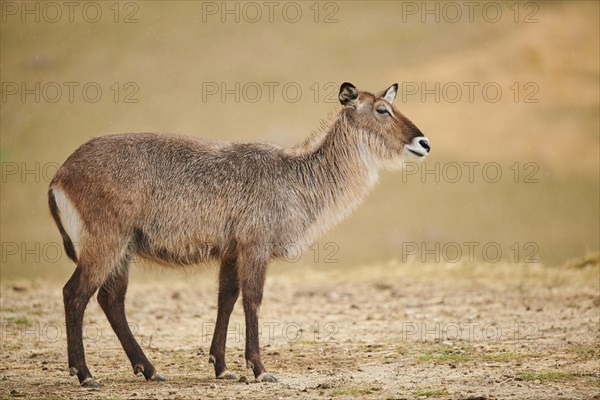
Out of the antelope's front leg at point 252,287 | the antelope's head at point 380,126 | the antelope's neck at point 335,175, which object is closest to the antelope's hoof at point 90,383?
the antelope's front leg at point 252,287

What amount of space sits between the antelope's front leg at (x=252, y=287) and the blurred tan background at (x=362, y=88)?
13754 millimetres

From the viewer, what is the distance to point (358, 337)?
35.7 feet

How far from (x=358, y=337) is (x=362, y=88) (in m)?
17.7

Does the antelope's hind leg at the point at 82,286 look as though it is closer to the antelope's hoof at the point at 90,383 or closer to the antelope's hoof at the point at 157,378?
the antelope's hoof at the point at 90,383

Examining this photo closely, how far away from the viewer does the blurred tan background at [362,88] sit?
24359 millimetres

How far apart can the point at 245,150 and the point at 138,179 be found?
1.22 metres

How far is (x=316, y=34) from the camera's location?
32438 mm

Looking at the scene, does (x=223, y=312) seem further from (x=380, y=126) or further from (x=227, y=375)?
(x=380, y=126)

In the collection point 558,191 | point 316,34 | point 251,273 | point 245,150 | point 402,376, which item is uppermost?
point 316,34

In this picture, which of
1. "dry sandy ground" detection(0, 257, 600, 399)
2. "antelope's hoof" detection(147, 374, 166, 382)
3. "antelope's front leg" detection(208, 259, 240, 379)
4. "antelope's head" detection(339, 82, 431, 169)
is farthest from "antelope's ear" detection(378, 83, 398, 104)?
"antelope's hoof" detection(147, 374, 166, 382)

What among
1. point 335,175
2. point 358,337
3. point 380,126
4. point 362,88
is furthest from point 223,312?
point 362,88

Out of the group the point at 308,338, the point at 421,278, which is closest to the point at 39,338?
the point at 308,338

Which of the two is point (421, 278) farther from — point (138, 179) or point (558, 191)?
point (558, 191)

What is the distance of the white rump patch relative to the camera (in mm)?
8477
